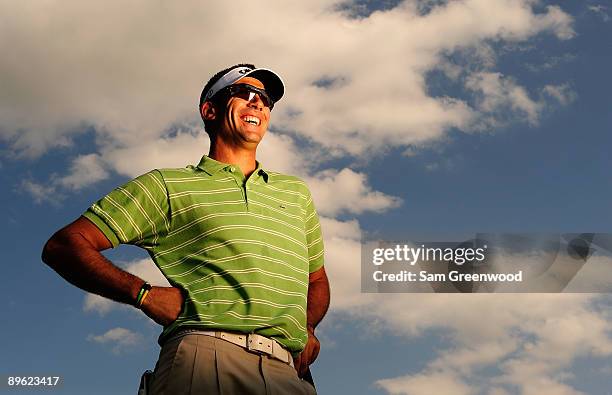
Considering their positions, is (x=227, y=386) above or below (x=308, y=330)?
below

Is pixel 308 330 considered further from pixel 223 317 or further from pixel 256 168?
pixel 256 168

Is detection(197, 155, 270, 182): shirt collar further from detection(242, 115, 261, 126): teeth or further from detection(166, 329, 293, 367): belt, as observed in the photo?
detection(166, 329, 293, 367): belt

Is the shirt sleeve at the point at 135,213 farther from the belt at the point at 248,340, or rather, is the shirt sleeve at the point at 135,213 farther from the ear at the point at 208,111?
the ear at the point at 208,111

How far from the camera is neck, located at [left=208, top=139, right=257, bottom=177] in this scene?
5.08 meters

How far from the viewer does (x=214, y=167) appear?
495 centimetres

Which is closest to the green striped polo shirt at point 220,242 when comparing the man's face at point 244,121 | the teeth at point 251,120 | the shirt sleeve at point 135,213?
the shirt sleeve at point 135,213

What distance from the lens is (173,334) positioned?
444cm

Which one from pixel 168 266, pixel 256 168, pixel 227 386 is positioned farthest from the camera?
pixel 256 168

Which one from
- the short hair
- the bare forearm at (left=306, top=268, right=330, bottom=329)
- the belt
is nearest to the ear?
the short hair

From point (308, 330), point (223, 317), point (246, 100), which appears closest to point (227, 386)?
point (223, 317)

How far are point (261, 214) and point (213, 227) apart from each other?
0.32 metres

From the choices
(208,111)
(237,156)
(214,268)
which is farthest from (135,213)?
(208,111)

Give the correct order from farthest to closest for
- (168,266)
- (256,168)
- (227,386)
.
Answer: (256,168) < (168,266) < (227,386)

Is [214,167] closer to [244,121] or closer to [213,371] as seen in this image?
[244,121]
